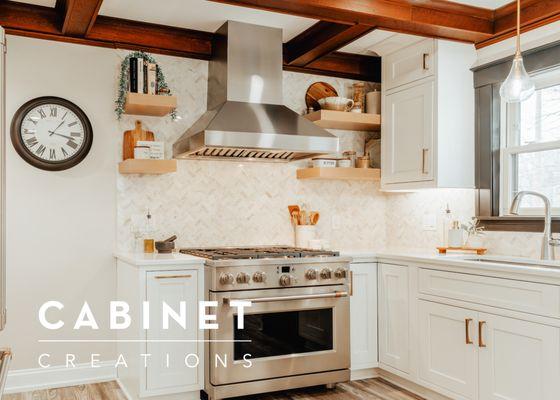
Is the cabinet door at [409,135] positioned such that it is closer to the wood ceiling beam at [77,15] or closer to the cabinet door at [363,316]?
the cabinet door at [363,316]

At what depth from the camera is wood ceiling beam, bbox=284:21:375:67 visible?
3668mm

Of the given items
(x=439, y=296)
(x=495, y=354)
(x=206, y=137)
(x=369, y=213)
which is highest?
(x=206, y=137)

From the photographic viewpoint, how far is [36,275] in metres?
3.71

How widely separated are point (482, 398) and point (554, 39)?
6.92ft

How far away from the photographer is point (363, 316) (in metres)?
3.91

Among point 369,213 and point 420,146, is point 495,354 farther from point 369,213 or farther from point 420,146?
point 369,213

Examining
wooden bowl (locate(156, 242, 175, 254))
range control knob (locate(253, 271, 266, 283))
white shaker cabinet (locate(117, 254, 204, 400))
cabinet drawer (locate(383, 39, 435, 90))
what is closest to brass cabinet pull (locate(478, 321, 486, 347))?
range control knob (locate(253, 271, 266, 283))

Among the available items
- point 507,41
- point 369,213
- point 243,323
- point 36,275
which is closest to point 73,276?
point 36,275

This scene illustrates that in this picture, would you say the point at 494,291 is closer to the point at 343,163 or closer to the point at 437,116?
the point at 437,116

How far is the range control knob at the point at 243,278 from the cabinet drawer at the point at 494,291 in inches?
42.4

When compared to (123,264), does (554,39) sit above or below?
above

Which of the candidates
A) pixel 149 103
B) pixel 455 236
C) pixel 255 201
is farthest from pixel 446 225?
pixel 149 103

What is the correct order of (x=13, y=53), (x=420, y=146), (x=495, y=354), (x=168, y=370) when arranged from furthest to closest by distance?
(x=420, y=146) → (x=13, y=53) → (x=168, y=370) → (x=495, y=354)

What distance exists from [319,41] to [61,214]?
2110 mm
